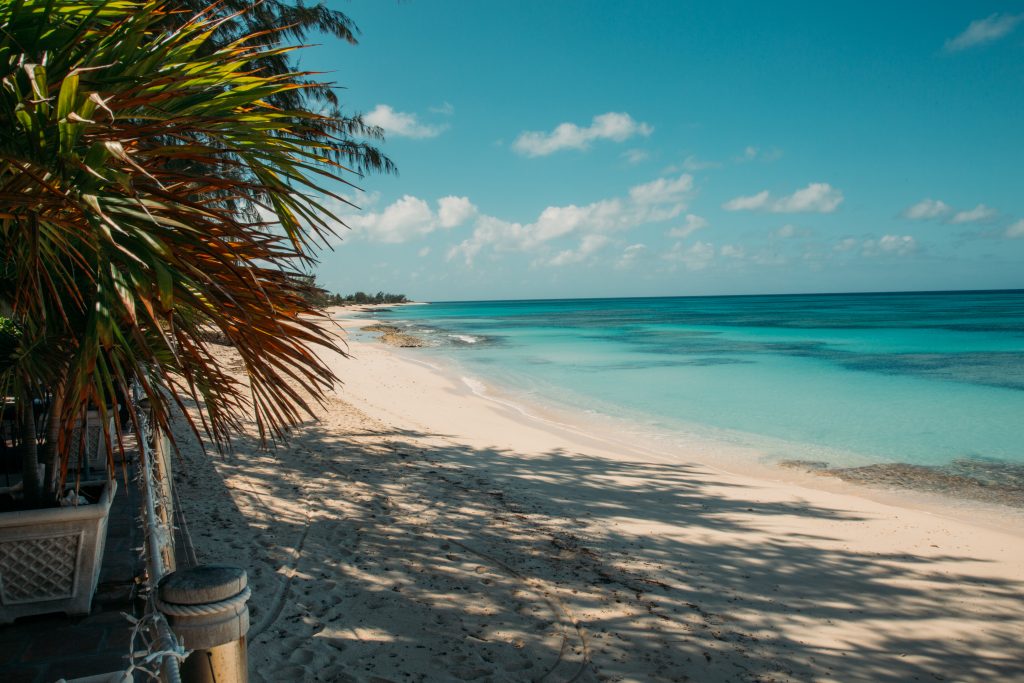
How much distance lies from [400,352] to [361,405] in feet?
48.2

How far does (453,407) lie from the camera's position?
41.5 feet

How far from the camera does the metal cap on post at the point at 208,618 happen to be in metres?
1.34

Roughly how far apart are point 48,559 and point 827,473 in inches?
354

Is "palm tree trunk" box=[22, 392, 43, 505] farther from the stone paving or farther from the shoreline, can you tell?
the shoreline

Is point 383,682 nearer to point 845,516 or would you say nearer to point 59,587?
point 59,587

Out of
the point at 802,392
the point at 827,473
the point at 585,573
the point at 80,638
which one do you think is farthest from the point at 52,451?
the point at 802,392

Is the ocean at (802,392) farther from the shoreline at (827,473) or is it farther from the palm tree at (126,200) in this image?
the palm tree at (126,200)

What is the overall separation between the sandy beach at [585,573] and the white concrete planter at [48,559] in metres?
0.94

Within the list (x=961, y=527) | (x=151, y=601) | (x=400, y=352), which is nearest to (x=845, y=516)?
(x=961, y=527)

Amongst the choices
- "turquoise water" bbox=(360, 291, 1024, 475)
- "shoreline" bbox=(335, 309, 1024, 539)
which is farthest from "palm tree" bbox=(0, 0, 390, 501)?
"turquoise water" bbox=(360, 291, 1024, 475)

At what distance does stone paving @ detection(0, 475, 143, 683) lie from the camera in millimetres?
2633

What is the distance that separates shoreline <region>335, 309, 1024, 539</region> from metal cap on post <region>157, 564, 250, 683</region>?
751 centimetres

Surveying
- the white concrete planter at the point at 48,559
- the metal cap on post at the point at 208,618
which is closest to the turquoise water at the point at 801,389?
the white concrete planter at the point at 48,559

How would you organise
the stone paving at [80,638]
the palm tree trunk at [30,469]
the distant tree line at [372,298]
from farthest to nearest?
the distant tree line at [372,298] < the palm tree trunk at [30,469] < the stone paving at [80,638]
